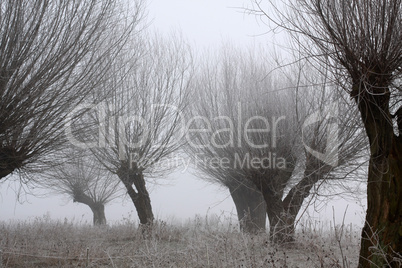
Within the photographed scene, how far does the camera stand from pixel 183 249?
550cm

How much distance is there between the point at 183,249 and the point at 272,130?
3938mm

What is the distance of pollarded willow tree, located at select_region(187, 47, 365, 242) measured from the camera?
24.6 feet

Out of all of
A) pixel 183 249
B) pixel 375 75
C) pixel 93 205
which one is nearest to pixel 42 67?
pixel 183 249

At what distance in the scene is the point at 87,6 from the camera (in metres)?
6.03

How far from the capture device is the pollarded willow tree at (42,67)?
550 cm

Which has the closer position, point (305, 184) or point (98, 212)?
point (305, 184)

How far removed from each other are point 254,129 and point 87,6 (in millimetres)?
4466

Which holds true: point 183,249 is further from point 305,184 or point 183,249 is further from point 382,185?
point 305,184

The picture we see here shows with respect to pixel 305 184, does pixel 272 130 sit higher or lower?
higher

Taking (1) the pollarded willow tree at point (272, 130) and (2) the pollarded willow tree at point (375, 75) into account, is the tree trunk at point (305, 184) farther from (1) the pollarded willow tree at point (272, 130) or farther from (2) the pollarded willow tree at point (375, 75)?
(2) the pollarded willow tree at point (375, 75)

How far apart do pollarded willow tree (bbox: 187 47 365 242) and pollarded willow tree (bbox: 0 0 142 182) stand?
10.1 ft

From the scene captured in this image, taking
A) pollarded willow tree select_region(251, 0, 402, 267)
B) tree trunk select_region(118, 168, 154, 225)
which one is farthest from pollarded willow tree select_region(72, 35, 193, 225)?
pollarded willow tree select_region(251, 0, 402, 267)

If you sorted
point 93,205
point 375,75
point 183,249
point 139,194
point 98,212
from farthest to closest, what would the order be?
point 98,212, point 93,205, point 139,194, point 183,249, point 375,75

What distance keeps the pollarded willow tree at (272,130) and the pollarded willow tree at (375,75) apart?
305cm
